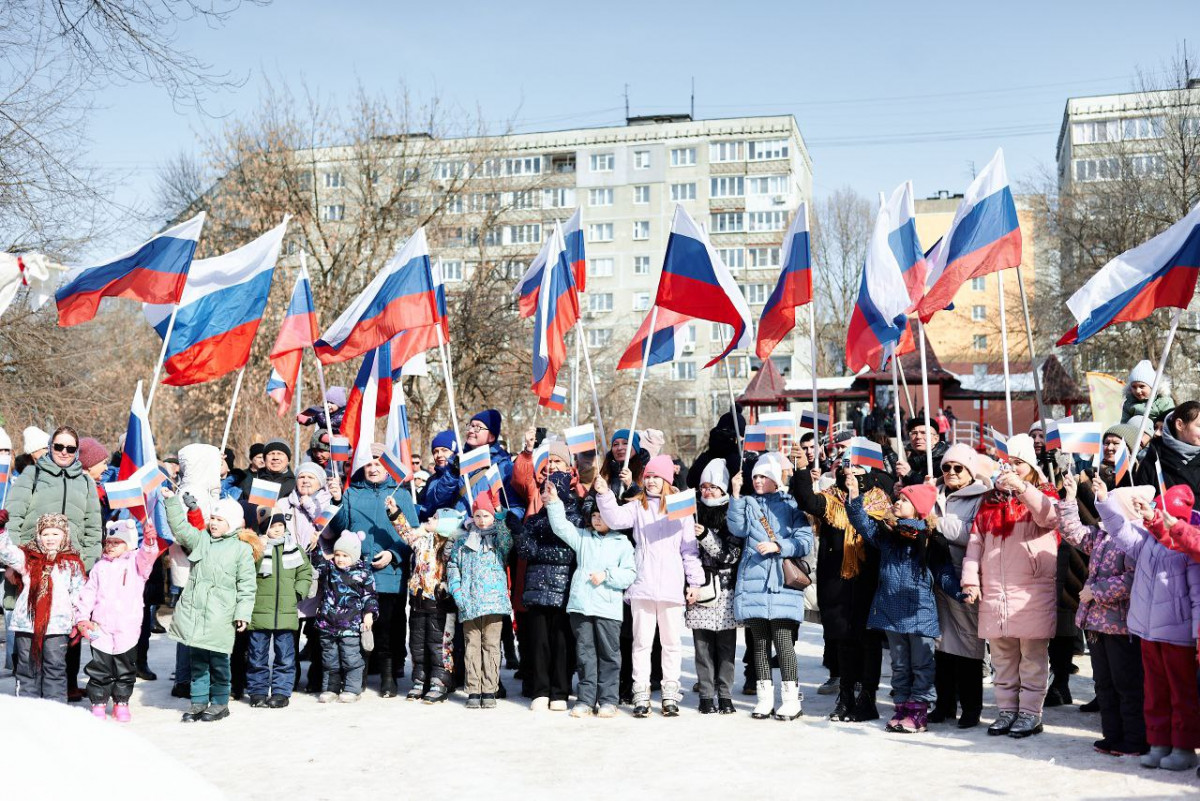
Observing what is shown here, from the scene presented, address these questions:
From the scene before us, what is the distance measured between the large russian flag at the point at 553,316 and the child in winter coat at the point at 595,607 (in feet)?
6.10

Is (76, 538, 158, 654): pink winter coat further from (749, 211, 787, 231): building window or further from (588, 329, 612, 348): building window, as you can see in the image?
(749, 211, 787, 231): building window

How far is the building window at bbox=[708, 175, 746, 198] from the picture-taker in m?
70.2

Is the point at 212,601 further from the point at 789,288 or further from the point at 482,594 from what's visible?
the point at 789,288

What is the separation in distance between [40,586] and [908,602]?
6029 mm

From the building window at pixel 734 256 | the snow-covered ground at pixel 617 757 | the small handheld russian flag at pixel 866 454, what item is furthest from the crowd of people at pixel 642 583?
the building window at pixel 734 256

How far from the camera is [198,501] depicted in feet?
31.1

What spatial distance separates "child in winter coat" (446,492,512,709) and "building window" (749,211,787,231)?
6158 cm

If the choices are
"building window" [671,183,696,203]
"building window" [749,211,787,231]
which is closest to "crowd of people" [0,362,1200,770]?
"building window" [749,211,787,231]

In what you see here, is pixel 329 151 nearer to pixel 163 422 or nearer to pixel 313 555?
pixel 163 422

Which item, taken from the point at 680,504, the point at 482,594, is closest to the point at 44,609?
the point at 482,594

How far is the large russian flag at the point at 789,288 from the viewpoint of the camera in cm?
1095

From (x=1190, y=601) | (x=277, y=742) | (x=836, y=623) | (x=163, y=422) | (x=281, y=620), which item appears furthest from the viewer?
(x=163, y=422)

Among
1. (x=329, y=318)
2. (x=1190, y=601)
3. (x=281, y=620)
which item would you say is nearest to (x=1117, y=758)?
(x=1190, y=601)

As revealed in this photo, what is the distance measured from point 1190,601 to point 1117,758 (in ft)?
3.49
